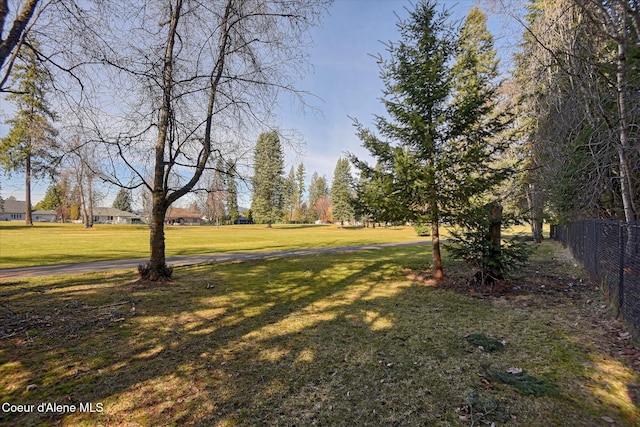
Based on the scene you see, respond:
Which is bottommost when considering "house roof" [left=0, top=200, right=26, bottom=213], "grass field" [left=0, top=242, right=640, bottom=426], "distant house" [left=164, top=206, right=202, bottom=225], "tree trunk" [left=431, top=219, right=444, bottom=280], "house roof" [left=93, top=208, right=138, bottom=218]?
"grass field" [left=0, top=242, right=640, bottom=426]

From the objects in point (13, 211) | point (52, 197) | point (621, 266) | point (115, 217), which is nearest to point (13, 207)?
point (13, 211)

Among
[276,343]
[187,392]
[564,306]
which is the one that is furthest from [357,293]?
[187,392]

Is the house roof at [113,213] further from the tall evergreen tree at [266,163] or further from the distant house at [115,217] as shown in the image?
the tall evergreen tree at [266,163]

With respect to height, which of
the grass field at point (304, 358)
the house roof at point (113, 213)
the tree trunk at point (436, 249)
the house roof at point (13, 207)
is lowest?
the grass field at point (304, 358)

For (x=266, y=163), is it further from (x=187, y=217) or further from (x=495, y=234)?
(x=187, y=217)

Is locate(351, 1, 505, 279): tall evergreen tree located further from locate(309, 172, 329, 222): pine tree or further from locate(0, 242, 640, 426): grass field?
locate(309, 172, 329, 222): pine tree

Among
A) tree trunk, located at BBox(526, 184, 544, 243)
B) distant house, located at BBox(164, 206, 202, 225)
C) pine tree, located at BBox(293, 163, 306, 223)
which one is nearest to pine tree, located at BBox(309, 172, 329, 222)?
pine tree, located at BBox(293, 163, 306, 223)

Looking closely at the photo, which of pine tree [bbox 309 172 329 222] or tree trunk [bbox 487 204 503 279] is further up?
pine tree [bbox 309 172 329 222]

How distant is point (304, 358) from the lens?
12.2 feet

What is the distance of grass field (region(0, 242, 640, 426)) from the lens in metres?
2.65

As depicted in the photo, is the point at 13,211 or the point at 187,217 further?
the point at 187,217

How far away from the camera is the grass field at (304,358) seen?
2.65 meters

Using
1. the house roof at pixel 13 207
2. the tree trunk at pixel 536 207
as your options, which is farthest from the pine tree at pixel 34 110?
the house roof at pixel 13 207

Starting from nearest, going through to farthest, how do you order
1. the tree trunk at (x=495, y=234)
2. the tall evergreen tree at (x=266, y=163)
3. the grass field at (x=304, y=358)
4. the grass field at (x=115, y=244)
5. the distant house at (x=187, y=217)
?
the grass field at (x=304, y=358) < the tree trunk at (x=495, y=234) < the tall evergreen tree at (x=266, y=163) < the grass field at (x=115, y=244) < the distant house at (x=187, y=217)
